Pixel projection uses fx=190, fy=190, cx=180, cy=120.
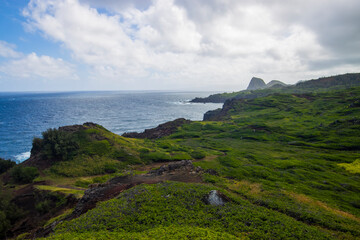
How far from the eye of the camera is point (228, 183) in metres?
25.5

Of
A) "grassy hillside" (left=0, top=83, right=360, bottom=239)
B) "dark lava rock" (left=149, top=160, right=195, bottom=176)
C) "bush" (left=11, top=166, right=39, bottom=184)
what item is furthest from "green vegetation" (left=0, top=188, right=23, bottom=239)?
"dark lava rock" (left=149, top=160, right=195, bottom=176)

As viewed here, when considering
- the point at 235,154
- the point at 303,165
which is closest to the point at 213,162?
the point at 235,154

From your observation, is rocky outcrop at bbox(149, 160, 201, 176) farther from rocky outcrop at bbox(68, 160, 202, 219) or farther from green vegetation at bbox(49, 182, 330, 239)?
green vegetation at bbox(49, 182, 330, 239)

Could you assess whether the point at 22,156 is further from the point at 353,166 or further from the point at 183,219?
the point at 353,166

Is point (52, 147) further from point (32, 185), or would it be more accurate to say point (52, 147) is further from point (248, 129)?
point (248, 129)

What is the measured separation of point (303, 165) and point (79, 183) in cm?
3792

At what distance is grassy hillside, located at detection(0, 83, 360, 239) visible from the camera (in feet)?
48.4

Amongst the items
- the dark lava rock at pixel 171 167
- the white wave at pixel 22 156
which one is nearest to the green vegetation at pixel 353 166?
the dark lava rock at pixel 171 167

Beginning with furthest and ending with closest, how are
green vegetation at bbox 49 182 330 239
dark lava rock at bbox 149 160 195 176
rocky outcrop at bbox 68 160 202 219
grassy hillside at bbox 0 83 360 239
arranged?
dark lava rock at bbox 149 160 195 176 < rocky outcrop at bbox 68 160 202 219 < grassy hillside at bbox 0 83 360 239 < green vegetation at bbox 49 182 330 239

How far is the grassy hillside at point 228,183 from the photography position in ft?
48.4

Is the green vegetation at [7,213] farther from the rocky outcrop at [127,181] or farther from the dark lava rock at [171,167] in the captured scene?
the dark lava rock at [171,167]

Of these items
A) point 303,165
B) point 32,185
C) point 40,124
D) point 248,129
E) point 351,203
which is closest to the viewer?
point 351,203

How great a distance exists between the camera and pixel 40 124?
9375 centimetres

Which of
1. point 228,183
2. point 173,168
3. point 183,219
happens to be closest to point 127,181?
point 173,168
